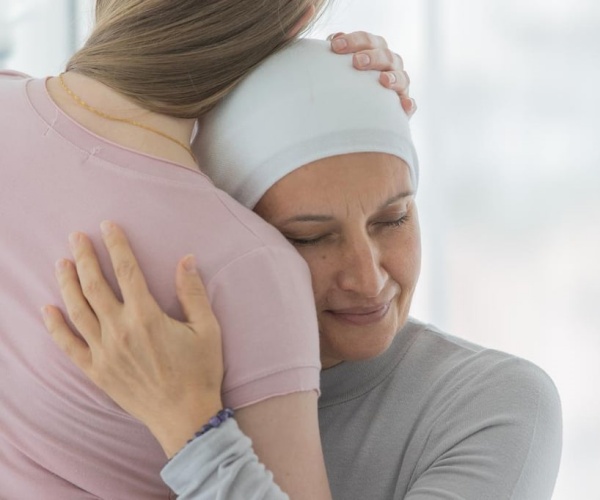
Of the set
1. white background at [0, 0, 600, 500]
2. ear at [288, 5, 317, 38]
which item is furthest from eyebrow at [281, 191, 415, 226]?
white background at [0, 0, 600, 500]

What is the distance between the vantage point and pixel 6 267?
48.7 inches

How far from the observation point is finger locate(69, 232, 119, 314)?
1168mm

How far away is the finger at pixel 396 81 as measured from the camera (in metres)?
1.48

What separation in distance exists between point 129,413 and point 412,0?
2.47 m

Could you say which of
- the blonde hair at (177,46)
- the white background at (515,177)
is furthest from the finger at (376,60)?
the white background at (515,177)

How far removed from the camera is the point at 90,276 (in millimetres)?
1169

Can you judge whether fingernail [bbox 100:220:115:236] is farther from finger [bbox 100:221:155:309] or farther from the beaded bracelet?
the beaded bracelet

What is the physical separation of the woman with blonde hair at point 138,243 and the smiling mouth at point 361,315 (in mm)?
248

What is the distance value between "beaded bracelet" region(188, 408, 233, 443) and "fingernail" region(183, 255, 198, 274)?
0.54ft

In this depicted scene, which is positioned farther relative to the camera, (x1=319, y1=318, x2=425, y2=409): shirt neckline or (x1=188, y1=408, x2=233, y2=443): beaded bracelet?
(x1=319, y1=318, x2=425, y2=409): shirt neckline

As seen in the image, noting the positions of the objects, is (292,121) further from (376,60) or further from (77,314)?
(77,314)

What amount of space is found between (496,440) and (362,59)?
1.87 ft

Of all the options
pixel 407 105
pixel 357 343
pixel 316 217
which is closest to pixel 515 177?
pixel 407 105

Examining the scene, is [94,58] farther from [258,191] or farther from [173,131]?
[258,191]
